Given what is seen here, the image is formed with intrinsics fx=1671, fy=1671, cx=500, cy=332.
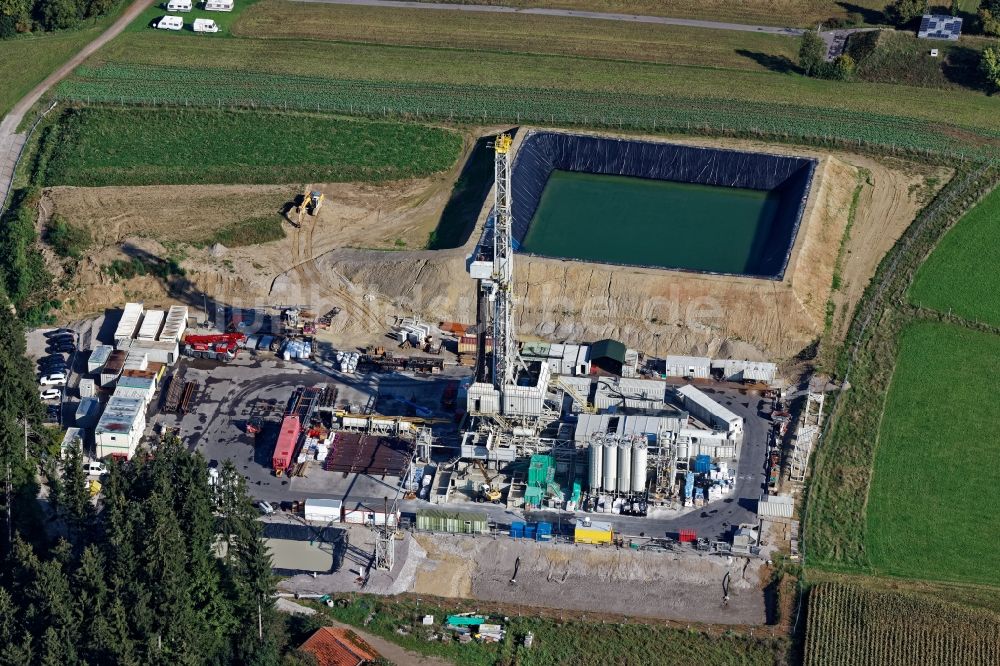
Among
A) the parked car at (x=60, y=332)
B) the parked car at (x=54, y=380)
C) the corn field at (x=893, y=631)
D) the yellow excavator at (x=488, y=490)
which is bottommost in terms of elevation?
the corn field at (x=893, y=631)

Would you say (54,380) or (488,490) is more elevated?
(54,380)

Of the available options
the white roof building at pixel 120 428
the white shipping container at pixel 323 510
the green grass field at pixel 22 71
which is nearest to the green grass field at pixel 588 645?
the white shipping container at pixel 323 510

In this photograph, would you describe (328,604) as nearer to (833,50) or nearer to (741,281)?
(741,281)

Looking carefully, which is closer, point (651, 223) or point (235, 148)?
point (651, 223)

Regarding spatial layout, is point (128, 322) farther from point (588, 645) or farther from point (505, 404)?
point (588, 645)

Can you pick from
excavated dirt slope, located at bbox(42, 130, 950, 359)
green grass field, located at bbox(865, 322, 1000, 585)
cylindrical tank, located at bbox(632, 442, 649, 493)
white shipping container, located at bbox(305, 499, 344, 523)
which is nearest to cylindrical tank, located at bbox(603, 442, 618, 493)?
cylindrical tank, located at bbox(632, 442, 649, 493)

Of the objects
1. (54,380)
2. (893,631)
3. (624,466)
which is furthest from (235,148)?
(893,631)

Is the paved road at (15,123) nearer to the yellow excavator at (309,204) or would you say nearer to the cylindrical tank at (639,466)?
the yellow excavator at (309,204)

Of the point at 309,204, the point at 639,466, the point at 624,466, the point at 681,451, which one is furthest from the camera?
the point at 309,204

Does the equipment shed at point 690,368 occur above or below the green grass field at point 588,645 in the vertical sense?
above
